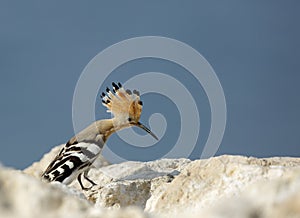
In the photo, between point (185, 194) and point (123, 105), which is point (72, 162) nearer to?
point (123, 105)

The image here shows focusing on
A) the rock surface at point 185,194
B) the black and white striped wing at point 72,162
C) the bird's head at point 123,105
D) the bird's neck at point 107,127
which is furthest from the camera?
the bird's head at point 123,105

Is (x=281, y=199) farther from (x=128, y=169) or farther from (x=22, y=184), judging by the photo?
(x=128, y=169)

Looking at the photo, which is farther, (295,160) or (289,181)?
(295,160)

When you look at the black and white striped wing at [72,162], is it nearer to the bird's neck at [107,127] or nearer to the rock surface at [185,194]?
the bird's neck at [107,127]

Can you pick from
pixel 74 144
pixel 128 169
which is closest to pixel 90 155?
pixel 74 144

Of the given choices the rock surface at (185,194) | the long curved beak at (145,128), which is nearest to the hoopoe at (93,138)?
the long curved beak at (145,128)

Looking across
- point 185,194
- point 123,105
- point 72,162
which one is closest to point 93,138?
point 72,162
